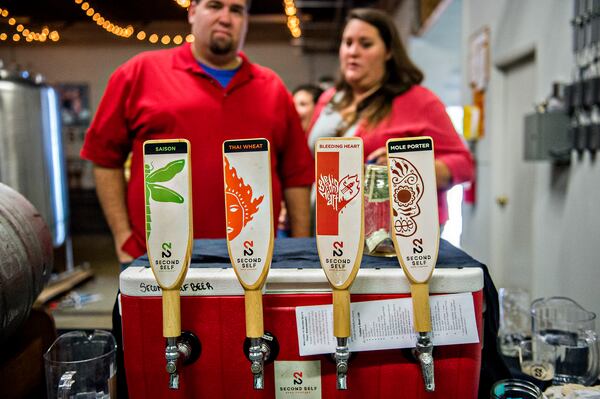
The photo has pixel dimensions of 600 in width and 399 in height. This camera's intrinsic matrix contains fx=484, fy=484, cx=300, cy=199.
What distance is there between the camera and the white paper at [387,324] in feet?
2.43

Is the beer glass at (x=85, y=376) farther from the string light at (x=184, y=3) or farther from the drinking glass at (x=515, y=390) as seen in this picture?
the string light at (x=184, y=3)

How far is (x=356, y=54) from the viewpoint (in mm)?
1822

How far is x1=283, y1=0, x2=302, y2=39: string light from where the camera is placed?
4.48 m

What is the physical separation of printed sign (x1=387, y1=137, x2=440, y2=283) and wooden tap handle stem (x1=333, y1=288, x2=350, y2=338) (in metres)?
0.10

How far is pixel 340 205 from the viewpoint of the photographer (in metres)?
0.67

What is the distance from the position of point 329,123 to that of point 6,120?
3.20 m

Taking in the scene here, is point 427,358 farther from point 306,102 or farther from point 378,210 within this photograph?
point 306,102

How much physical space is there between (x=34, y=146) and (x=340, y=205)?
4.15 metres

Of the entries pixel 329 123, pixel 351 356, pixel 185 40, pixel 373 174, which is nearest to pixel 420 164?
pixel 373 174

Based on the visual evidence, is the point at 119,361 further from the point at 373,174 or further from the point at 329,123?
the point at 329,123

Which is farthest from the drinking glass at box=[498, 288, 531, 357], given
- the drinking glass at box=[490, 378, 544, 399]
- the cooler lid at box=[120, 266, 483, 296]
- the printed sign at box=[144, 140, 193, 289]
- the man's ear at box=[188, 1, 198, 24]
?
the man's ear at box=[188, 1, 198, 24]

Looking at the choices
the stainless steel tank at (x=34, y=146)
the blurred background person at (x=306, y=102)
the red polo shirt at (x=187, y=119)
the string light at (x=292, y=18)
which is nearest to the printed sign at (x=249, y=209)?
the red polo shirt at (x=187, y=119)

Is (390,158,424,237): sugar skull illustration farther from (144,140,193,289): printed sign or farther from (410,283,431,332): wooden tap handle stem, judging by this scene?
(144,140,193,289): printed sign

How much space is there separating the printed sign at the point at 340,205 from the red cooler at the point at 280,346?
0.26 ft
